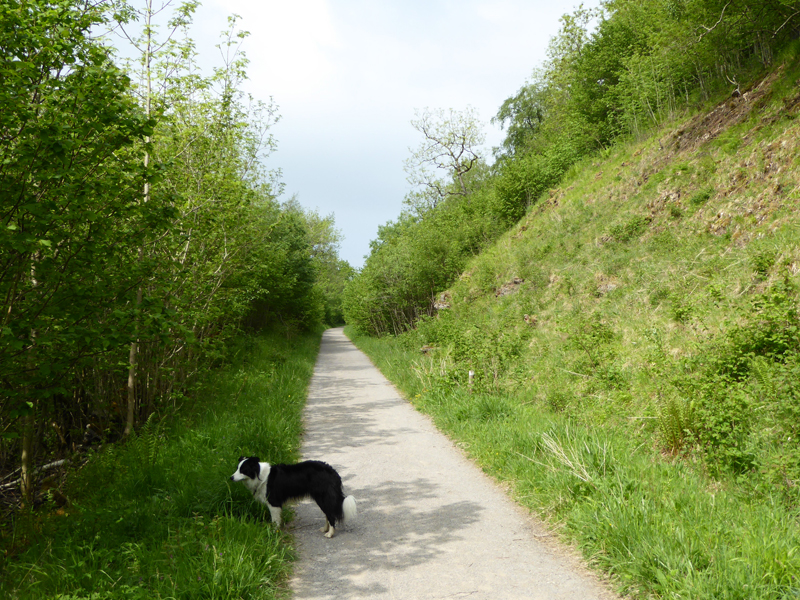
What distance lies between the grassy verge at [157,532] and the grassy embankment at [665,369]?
9.53 ft

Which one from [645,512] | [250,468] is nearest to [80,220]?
[250,468]

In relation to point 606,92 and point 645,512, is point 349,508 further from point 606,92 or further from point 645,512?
point 606,92

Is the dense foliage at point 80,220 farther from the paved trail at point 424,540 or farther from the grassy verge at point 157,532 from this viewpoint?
the paved trail at point 424,540

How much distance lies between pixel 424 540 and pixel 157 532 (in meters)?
2.54

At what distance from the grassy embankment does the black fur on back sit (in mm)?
2117

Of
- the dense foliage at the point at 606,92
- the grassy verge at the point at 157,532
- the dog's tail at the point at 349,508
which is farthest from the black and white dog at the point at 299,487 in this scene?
the dense foliage at the point at 606,92

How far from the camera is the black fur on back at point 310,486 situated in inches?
184

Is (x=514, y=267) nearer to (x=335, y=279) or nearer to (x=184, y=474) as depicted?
(x=184, y=474)

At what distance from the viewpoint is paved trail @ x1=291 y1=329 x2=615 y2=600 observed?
12.2 feet

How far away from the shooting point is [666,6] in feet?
50.8

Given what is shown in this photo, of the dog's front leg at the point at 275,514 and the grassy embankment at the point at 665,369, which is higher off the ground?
the grassy embankment at the point at 665,369

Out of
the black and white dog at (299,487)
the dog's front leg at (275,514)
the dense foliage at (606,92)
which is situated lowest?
the dog's front leg at (275,514)

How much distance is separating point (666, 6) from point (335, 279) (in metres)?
53.8

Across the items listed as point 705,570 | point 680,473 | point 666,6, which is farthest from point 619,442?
point 666,6
